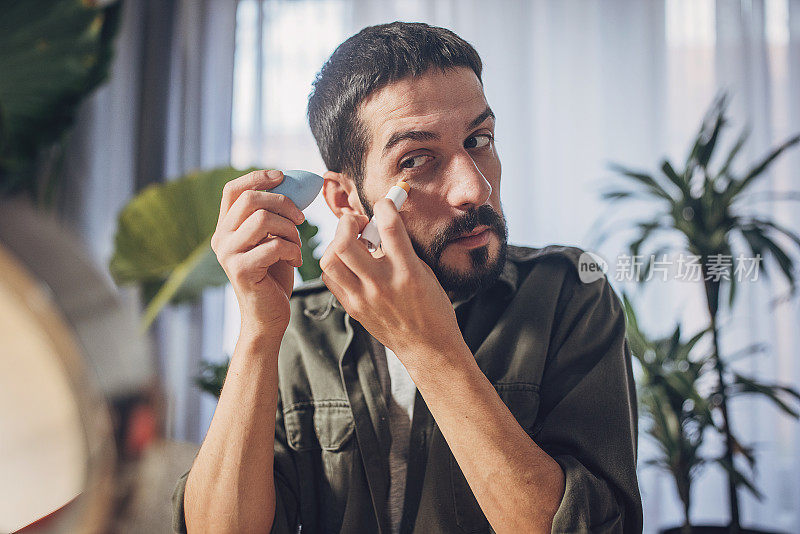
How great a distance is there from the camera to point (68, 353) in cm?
23

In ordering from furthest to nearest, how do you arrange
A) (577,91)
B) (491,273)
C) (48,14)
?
(577,91) → (48,14) → (491,273)

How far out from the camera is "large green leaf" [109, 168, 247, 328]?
1.35 metres

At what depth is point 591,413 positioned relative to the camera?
58cm

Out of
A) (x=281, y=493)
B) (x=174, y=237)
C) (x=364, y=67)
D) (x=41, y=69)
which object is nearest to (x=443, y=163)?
(x=364, y=67)

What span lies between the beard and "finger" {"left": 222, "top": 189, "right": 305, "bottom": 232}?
4.9 inches

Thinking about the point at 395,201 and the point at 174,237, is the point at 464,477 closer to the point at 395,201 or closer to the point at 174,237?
the point at 395,201

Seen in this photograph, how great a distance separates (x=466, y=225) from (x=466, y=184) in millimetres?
45

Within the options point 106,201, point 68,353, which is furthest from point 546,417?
point 106,201

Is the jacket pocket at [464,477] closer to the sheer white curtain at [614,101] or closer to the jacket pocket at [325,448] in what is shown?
the jacket pocket at [325,448]

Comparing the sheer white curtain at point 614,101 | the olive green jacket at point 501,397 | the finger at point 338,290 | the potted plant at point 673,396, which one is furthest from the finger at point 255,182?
the sheer white curtain at point 614,101

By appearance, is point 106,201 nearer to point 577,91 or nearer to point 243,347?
point 243,347

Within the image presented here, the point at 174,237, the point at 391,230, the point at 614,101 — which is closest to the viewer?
the point at 391,230

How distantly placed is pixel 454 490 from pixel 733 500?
112cm

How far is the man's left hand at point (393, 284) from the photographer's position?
20.5 inches
